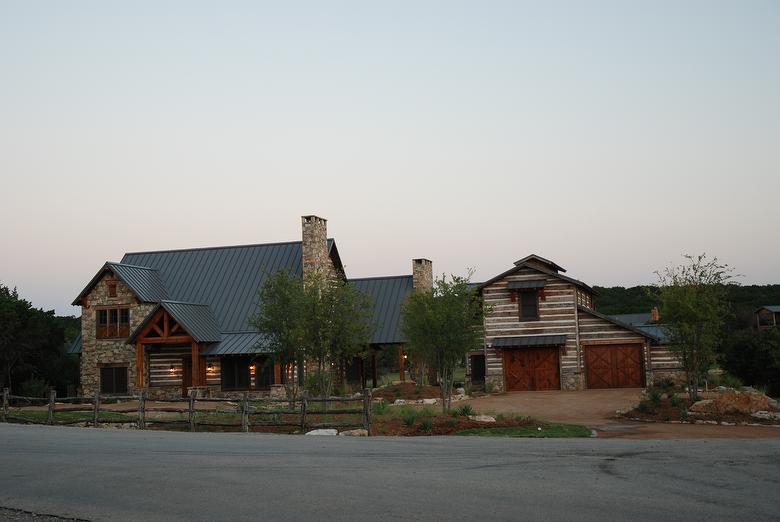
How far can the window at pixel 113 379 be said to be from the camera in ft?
154

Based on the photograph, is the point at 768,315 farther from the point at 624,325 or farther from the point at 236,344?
the point at 236,344

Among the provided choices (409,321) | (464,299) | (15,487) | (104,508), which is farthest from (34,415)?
(104,508)

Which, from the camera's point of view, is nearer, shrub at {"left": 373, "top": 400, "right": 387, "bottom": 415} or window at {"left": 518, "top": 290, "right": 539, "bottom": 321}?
shrub at {"left": 373, "top": 400, "right": 387, "bottom": 415}

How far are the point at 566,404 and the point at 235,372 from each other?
1958 cm

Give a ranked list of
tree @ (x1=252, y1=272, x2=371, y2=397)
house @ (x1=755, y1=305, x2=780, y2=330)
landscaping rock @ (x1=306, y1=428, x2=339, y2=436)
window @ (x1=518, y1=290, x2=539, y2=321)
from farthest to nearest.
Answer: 1. house @ (x1=755, y1=305, x2=780, y2=330)
2. window @ (x1=518, y1=290, x2=539, y2=321)
3. tree @ (x1=252, y1=272, x2=371, y2=397)
4. landscaping rock @ (x1=306, y1=428, x2=339, y2=436)

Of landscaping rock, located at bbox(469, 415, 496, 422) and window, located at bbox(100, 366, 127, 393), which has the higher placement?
window, located at bbox(100, 366, 127, 393)

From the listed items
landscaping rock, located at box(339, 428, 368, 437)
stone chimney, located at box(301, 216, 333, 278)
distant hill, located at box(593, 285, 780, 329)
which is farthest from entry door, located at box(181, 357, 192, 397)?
distant hill, located at box(593, 285, 780, 329)

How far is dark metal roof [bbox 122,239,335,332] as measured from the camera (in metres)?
48.4

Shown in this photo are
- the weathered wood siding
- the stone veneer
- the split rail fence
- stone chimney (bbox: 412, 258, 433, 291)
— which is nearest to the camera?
the split rail fence

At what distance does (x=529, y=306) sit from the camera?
1754 inches

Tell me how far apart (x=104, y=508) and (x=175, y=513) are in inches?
54.1

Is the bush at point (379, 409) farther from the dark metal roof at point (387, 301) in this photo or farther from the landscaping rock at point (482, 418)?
the dark metal roof at point (387, 301)

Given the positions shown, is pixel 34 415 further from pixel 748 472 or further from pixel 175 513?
pixel 748 472

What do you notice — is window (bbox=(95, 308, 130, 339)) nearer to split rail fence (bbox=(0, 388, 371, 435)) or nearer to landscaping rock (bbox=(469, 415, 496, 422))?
split rail fence (bbox=(0, 388, 371, 435))
